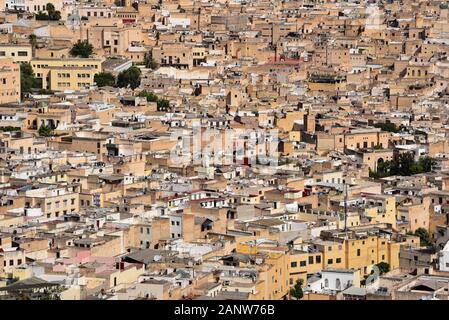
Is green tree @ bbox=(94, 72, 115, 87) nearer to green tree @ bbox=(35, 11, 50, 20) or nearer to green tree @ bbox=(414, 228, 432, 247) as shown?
green tree @ bbox=(35, 11, 50, 20)

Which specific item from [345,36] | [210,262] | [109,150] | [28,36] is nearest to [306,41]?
[345,36]

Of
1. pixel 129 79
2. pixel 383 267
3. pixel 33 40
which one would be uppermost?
pixel 33 40

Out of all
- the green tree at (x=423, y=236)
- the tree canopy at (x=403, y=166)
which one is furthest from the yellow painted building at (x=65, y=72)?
the green tree at (x=423, y=236)

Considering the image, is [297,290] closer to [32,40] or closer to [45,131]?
[45,131]

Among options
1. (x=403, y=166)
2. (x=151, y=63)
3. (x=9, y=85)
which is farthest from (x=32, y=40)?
(x=403, y=166)

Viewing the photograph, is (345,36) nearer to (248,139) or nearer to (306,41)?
(306,41)
